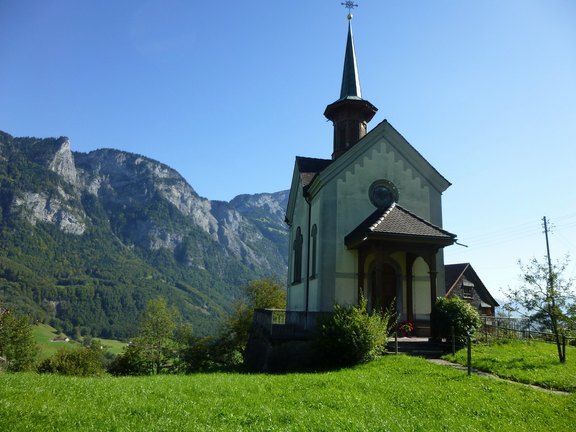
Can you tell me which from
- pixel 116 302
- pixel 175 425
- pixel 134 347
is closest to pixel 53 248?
pixel 116 302

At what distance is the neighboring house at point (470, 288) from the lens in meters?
39.2

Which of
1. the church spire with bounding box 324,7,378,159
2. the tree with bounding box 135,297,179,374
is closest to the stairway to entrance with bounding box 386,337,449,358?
the church spire with bounding box 324,7,378,159

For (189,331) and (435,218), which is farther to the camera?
(189,331)

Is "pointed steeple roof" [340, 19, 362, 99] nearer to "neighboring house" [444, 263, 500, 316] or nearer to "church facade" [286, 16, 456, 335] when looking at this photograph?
"church facade" [286, 16, 456, 335]

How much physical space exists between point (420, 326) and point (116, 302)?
17352cm

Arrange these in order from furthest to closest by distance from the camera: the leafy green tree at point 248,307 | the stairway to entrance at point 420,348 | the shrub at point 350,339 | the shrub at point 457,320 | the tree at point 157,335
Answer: the tree at point 157,335
the leafy green tree at point 248,307
the shrub at point 457,320
the stairway to entrance at point 420,348
the shrub at point 350,339

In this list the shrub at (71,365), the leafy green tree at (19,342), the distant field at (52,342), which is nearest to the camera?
the shrub at (71,365)

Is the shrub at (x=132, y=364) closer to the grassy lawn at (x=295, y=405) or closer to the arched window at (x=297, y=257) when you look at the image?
the arched window at (x=297, y=257)

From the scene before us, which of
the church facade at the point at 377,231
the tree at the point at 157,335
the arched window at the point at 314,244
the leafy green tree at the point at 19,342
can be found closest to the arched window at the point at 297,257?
the church facade at the point at 377,231

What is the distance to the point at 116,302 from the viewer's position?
568 feet

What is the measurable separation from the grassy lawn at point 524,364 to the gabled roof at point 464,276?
21697mm

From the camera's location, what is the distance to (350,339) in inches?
581

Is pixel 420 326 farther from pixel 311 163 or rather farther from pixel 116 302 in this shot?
pixel 116 302

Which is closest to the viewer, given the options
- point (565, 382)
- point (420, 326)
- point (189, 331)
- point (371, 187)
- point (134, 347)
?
point (565, 382)
